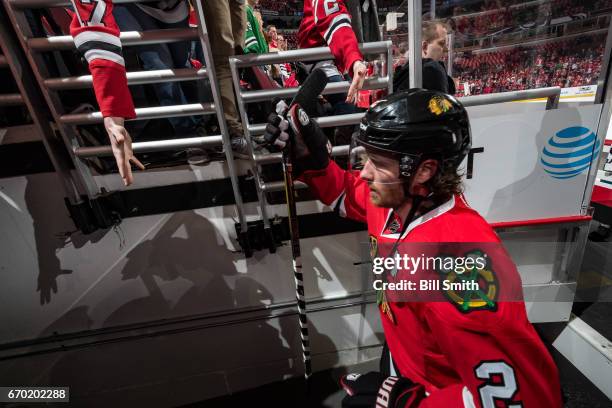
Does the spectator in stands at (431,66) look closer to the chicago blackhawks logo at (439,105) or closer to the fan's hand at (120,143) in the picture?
the chicago blackhawks logo at (439,105)

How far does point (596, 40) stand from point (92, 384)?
520cm

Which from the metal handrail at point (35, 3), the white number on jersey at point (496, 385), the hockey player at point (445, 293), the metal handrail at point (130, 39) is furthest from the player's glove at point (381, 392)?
the metal handrail at point (35, 3)

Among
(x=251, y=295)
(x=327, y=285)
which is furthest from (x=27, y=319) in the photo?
(x=327, y=285)

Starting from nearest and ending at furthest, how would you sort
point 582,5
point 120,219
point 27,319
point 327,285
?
point 120,219
point 27,319
point 327,285
point 582,5

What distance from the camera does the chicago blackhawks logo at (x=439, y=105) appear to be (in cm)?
101

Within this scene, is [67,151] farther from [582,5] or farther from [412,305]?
[582,5]

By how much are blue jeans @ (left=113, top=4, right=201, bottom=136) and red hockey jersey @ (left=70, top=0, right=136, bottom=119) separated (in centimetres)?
49

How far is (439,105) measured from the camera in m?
1.02

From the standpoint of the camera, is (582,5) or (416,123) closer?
(416,123)

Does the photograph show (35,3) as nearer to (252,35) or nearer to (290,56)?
(290,56)

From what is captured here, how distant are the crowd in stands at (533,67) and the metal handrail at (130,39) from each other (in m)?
3.01

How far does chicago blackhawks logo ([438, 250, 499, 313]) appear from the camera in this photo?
0.80m

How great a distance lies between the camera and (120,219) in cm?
189

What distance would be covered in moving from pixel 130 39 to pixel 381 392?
6.60 feet
